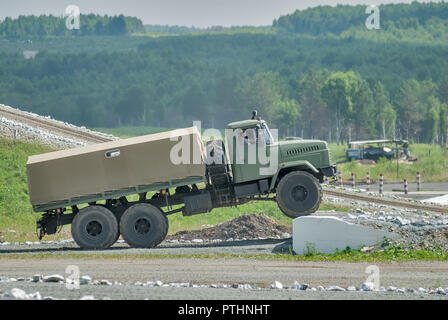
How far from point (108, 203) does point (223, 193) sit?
3.72 meters

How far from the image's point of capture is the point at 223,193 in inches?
887

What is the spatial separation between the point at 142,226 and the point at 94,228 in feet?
4.96

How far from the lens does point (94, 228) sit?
22.2 meters

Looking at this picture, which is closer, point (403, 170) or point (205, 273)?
point (205, 273)

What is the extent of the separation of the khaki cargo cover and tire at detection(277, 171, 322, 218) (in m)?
2.73

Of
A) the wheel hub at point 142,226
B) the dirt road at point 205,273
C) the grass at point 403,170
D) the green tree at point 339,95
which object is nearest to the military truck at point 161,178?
the wheel hub at point 142,226

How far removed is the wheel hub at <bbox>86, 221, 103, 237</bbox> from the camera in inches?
874

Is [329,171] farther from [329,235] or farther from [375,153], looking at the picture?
[375,153]

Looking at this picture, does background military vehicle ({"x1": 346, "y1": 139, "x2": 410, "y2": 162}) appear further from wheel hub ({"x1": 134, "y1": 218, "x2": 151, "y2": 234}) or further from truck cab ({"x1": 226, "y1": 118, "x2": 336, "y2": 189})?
wheel hub ({"x1": 134, "y1": 218, "x2": 151, "y2": 234})

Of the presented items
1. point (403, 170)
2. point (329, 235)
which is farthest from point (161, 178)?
point (403, 170)

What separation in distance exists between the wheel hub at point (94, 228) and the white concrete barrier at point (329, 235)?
6212 mm

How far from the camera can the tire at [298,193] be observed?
22.4m
